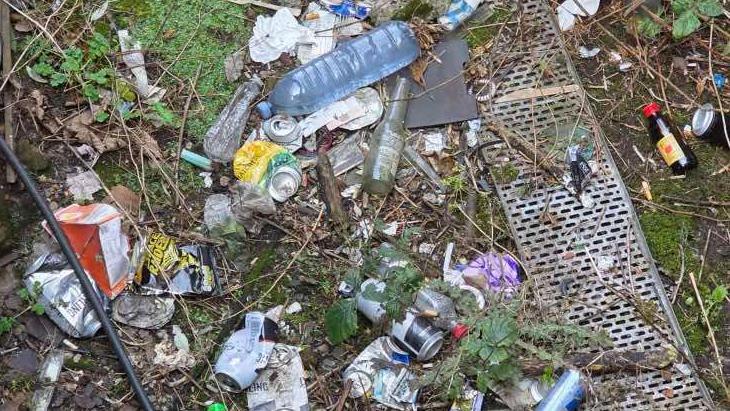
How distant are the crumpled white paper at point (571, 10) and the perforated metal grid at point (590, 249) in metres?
0.13

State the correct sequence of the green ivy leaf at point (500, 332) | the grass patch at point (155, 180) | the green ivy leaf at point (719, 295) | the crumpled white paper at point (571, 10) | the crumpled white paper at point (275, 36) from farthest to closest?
the crumpled white paper at point (571, 10) → the crumpled white paper at point (275, 36) → the grass patch at point (155, 180) → the green ivy leaf at point (719, 295) → the green ivy leaf at point (500, 332)

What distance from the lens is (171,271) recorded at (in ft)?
9.04

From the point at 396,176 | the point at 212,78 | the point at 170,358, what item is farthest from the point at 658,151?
the point at 170,358

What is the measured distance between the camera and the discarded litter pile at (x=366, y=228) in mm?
2664

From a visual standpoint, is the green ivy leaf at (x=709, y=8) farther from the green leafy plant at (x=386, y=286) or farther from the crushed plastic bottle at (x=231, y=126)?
the crushed plastic bottle at (x=231, y=126)

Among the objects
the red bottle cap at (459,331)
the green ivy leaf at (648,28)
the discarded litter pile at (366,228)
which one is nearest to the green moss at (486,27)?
the discarded litter pile at (366,228)

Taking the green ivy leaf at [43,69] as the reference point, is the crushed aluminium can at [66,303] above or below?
below

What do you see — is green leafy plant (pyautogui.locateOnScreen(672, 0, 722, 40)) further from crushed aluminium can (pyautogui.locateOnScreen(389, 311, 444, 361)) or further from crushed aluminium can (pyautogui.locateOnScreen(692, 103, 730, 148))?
crushed aluminium can (pyautogui.locateOnScreen(389, 311, 444, 361))

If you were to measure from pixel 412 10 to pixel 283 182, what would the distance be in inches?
33.5

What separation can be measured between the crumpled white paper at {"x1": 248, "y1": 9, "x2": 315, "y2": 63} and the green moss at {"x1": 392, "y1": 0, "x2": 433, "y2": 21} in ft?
1.12

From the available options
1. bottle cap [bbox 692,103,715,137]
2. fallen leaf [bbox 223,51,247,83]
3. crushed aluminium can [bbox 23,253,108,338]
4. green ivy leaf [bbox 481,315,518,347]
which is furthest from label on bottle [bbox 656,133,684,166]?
crushed aluminium can [bbox 23,253,108,338]

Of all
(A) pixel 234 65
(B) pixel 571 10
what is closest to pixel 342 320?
(A) pixel 234 65

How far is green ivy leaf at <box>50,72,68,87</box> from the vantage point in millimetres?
2975

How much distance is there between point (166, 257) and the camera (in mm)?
2762
